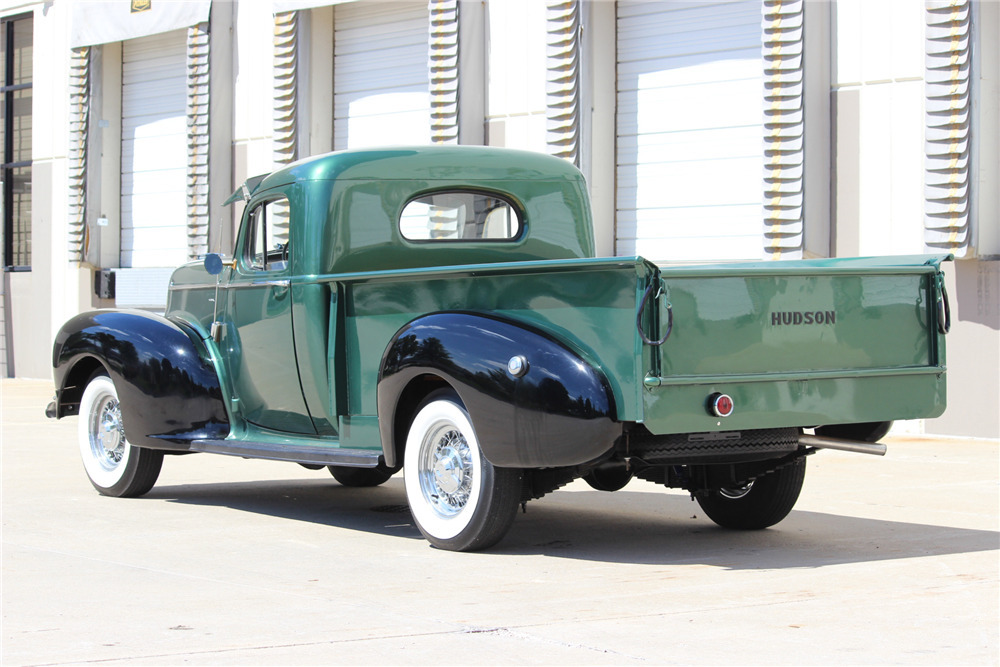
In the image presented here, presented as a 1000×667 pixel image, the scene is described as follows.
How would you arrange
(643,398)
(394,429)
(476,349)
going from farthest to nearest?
(394,429) → (476,349) → (643,398)

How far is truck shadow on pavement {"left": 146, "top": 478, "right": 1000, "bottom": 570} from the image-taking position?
21.0 feet

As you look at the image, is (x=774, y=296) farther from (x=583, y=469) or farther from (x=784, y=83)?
(x=784, y=83)

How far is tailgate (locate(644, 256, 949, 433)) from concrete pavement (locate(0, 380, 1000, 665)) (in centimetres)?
69

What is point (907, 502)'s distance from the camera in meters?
8.33

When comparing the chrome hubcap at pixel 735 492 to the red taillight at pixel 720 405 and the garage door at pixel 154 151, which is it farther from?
the garage door at pixel 154 151

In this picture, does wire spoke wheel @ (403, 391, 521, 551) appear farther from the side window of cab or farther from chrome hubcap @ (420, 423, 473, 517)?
the side window of cab

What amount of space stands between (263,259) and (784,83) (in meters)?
6.56

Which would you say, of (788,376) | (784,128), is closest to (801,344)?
(788,376)

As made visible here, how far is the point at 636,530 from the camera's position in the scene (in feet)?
23.8

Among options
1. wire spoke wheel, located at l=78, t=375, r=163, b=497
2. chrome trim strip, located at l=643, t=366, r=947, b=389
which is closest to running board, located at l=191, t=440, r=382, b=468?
wire spoke wheel, located at l=78, t=375, r=163, b=497

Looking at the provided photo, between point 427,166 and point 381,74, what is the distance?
10.3 metres

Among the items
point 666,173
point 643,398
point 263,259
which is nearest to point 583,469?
point 643,398

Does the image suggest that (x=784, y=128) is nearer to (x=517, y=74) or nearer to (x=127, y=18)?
(x=517, y=74)

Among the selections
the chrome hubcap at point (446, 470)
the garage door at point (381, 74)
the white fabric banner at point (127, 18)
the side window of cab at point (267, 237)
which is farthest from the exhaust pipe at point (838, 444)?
the white fabric banner at point (127, 18)
